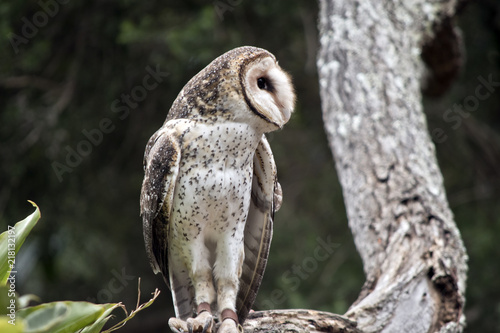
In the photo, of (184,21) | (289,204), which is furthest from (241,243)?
(289,204)

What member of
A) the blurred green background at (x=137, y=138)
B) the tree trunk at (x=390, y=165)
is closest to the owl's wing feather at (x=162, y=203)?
the tree trunk at (x=390, y=165)

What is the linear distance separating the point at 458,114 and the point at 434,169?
2690 millimetres

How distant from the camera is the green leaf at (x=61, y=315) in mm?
1647

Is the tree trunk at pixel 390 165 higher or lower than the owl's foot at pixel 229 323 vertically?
higher

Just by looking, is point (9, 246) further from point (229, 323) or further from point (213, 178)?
point (229, 323)

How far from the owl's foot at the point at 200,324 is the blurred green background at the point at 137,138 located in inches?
110

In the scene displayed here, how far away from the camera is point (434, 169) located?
12.0ft

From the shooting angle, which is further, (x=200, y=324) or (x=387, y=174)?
(x=387, y=174)

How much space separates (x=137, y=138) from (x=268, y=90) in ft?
12.1

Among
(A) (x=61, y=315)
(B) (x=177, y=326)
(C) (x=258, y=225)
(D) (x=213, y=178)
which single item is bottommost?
(B) (x=177, y=326)

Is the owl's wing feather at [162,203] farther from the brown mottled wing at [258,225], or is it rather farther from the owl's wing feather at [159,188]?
the brown mottled wing at [258,225]

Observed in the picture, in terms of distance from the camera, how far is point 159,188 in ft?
8.63

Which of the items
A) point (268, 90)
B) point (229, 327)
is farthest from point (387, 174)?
point (229, 327)

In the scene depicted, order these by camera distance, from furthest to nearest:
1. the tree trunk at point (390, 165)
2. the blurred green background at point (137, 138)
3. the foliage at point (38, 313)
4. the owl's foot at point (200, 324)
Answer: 1. the blurred green background at point (137, 138)
2. the tree trunk at point (390, 165)
3. the owl's foot at point (200, 324)
4. the foliage at point (38, 313)
